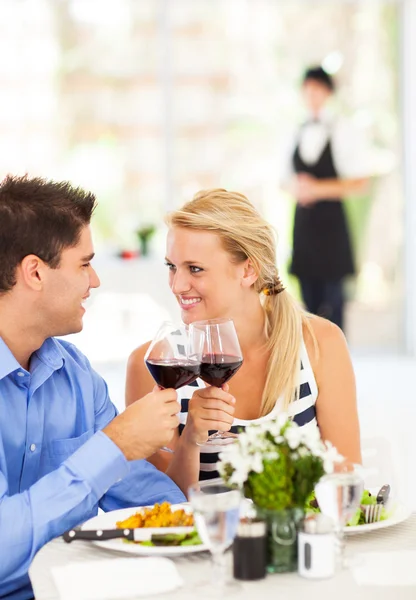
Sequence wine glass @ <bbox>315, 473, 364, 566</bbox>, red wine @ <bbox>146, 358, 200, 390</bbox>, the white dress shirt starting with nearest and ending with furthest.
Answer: wine glass @ <bbox>315, 473, 364, 566</bbox> < red wine @ <bbox>146, 358, 200, 390</bbox> < the white dress shirt

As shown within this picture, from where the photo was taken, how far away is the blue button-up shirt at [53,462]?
5.84ft

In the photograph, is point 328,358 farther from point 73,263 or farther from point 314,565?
point 314,565

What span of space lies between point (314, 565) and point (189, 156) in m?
6.66

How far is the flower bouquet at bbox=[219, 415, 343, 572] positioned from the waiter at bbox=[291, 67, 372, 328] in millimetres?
5981

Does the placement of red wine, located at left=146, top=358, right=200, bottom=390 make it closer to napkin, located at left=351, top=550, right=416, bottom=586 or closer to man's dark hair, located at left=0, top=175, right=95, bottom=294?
man's dark hair, located at left=0, top=175, right=95, bottom=294

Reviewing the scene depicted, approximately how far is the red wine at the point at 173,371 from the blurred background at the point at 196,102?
5740mm

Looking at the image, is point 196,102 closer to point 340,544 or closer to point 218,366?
point 218,366

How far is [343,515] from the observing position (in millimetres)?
1572

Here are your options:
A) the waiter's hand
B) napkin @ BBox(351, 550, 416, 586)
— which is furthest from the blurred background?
napkin @ BBox(351, 550, 416, 586)

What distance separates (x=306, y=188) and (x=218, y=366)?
5544 mm

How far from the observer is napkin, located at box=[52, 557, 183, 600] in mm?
1527

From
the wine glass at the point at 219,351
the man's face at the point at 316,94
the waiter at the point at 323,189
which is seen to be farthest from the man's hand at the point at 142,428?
the man's face at the point at 316,94

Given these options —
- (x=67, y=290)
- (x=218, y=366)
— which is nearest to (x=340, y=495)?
(x=218, y=366)

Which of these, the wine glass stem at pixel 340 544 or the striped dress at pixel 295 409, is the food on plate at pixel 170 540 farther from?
the striped dress at pixel 295 409
